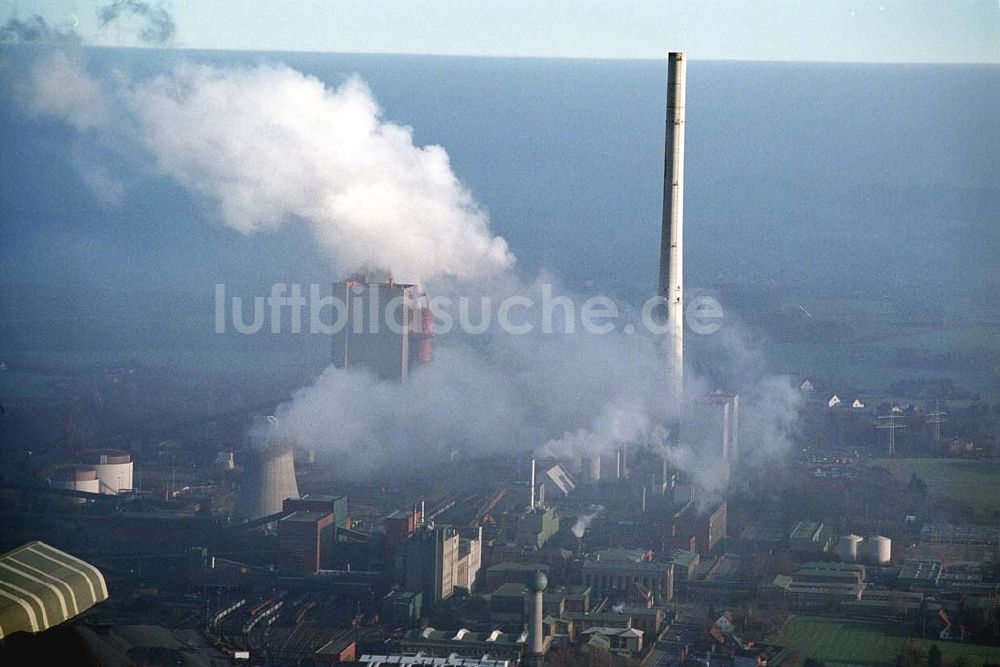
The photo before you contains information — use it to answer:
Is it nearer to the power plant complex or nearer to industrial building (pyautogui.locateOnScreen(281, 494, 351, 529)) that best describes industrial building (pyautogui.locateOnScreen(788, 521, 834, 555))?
the power plant complex

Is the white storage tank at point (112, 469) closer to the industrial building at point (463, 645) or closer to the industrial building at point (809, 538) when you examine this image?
the industrial building at point (463, 645)

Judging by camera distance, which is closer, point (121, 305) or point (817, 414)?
point (817, 414)

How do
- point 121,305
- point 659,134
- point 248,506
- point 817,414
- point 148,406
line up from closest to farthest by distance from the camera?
1. point 248,506
2. point 817,414
3. point 148,406
4. point 121,305
5. point 659,134

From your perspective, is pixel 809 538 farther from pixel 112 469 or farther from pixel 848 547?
pixel 112 469

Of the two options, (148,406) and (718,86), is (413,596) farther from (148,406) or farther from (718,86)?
(718,86)

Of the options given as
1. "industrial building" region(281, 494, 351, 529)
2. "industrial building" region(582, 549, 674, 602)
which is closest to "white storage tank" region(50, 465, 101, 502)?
"industrial building" region(281, 494, 351, 529)

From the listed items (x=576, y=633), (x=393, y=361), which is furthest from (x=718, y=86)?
(x=576, y=633)
